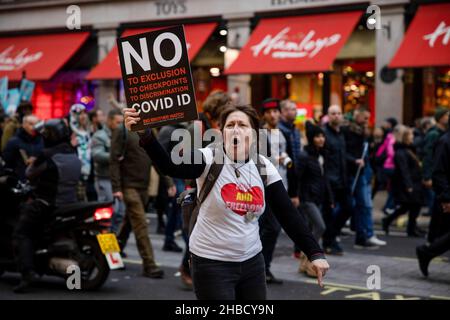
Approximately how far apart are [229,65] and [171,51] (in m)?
15.0

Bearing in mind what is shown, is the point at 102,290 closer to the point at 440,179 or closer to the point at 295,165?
the point at 295,165

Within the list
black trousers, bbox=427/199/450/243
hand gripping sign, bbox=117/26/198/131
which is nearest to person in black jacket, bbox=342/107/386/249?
black trousers, bbox=427/199/450/243

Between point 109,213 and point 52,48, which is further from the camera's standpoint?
point 52,48

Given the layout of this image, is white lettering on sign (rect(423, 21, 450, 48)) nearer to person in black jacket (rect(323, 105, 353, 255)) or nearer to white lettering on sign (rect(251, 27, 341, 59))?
white lettering on sign (rect(251, 27, 341, 59))

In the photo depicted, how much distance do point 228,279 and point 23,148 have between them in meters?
6.21

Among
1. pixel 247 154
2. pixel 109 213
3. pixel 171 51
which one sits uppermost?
pixel 171 51

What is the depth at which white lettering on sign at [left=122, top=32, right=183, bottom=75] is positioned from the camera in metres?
4.13

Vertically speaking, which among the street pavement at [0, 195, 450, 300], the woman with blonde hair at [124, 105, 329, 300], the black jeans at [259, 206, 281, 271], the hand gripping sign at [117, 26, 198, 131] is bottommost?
the street pavement at [0, 195, 450, 300]

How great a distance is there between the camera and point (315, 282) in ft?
25.9

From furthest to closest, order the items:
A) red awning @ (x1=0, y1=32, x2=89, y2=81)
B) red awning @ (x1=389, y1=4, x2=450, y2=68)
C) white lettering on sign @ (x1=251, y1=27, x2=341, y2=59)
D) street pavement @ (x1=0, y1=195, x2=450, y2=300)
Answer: red awning @ (x1=0, y1=32, x2=89, y2=81) → white lettering on sign @ (x1=251, y1=27, x2=341, y2=59) → red awning @ (x1=389, y1=4, x2=450, y2=68) → street pavement @ (x1=0, y1=195, x2=450, y2=300)

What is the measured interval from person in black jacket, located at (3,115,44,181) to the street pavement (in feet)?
5.95
